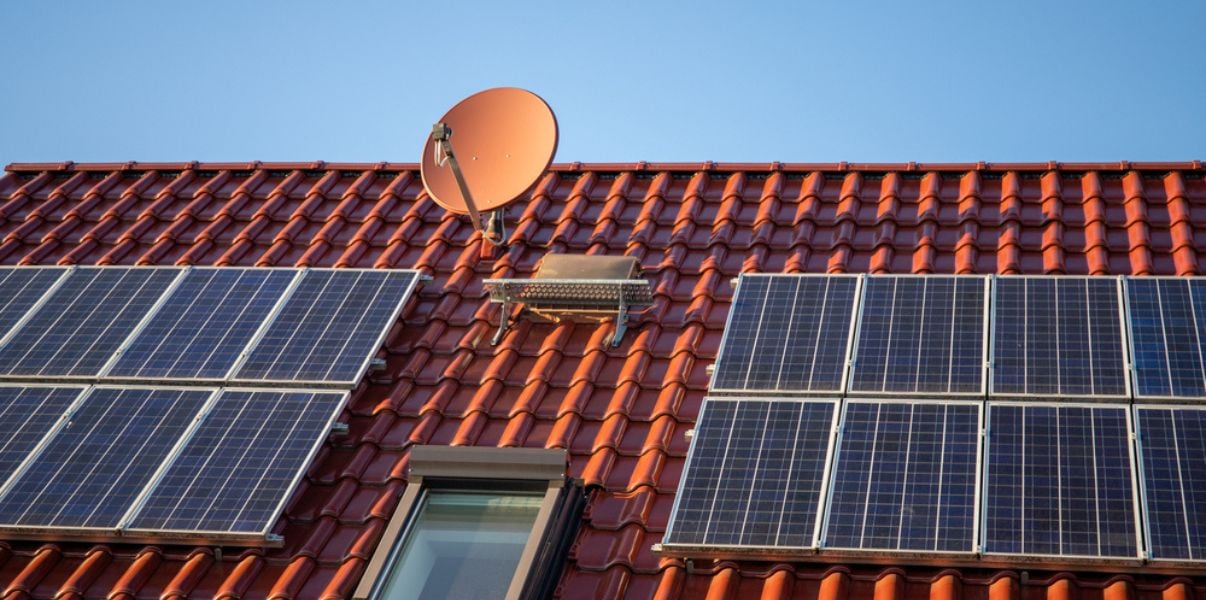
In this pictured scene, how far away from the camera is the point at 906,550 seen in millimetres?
11281

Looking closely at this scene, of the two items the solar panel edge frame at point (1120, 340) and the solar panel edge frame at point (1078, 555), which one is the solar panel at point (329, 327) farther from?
the solar panel edge frame at point (1078, 555)

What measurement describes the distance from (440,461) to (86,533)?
2.66 meters

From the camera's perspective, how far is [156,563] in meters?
12.7

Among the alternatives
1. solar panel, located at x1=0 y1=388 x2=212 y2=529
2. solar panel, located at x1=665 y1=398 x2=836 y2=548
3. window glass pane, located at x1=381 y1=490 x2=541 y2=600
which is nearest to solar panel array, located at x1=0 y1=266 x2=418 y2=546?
solar panel, located at x1=0 y1=388 x2=212 y2=529

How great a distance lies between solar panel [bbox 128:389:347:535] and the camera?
1260cm

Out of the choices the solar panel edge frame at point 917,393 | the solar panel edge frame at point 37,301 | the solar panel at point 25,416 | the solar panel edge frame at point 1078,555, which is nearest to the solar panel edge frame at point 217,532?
the solar panel at point 25,416

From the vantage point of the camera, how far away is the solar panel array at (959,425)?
1130 cm

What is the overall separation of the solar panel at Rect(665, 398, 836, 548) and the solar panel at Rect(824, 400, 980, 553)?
0.18m

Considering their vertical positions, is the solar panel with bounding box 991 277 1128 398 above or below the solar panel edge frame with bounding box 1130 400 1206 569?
above

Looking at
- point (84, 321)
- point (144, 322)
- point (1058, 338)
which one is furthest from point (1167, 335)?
point (84, 321)

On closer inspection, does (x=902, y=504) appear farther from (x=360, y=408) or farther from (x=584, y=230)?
(x=584, y=230)

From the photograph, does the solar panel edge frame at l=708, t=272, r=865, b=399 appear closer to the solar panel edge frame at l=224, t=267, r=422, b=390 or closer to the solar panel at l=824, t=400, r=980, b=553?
the solar panel at l=824, t=400, r=980, b=553

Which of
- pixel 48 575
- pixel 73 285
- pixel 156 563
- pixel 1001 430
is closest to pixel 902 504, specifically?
pixel 1001 430

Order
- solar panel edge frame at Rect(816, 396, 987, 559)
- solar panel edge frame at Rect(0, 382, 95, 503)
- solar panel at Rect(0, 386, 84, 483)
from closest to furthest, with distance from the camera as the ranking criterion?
solar panel edge frame at Rect(816, 396, 987, 559), solar panel edge frame at Rect(0, 382, 95, 503), solar panel at Rect(0, 386, 84, 483)
